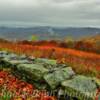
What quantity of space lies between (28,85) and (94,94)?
3.58m

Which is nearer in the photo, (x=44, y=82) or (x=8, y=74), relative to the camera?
(x=44, y=82)

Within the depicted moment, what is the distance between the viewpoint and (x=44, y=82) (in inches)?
765

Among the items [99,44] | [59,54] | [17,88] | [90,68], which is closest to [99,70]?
[90,68]

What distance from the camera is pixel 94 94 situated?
1783cm

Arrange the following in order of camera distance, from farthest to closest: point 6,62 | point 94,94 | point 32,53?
point 32,53 → point 6,62 → point 94,94

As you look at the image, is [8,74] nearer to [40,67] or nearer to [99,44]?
[40,67]

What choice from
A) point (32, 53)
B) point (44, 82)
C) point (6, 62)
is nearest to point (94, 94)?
point (44, 82)

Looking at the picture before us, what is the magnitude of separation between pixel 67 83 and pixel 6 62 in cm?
510

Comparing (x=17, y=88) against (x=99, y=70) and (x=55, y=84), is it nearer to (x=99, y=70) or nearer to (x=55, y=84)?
(x=55, y=84)

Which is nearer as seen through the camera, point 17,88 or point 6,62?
point 17,88

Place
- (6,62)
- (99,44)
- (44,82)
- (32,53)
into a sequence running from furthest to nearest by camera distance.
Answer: (99,44), (32,53), (6,62), (44,82)

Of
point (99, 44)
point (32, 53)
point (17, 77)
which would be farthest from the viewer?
point (99, 44)

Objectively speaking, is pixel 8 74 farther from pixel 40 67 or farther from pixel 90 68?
pixel 90 68

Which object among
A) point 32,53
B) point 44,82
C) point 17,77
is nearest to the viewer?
point 44,82
